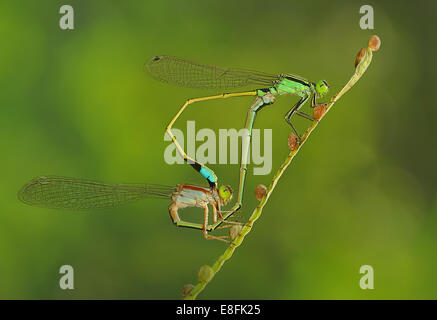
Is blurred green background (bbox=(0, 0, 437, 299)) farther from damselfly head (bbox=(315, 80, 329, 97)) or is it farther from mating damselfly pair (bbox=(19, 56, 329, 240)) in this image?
damselfly head (bbox=(315, 80, 329, 97))

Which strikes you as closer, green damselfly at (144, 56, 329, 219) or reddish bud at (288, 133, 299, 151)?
reddish bud at (288, 133, 299, 151)

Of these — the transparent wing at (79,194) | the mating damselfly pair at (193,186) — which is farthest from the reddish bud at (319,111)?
the transparent wing at (79,194)

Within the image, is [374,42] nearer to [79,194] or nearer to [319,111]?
[319,111]

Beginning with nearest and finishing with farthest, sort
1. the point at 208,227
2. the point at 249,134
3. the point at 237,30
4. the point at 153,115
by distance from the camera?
the point at 208,227
the point at 249,134
the point at 153,115
the point at 237,30

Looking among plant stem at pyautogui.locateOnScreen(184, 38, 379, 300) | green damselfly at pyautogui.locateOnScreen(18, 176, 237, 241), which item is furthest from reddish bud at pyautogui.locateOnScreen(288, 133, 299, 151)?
green damselfly at pyautogui.locateOnScreen(18, 176, 237, 241)

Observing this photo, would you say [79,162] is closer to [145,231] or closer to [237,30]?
[145,231]

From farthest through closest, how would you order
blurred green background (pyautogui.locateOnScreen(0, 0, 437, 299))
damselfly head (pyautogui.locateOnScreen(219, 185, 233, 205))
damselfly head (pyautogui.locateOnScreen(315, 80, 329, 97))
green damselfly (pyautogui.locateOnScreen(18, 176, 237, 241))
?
blurred green background (pyautogui.locateOnScreen(0, 0, 437, 299)), green damselfly (pyautogui.locateOnScreen(18, 176, 237, 241)), damselfly head (pyautogui.locateOnScreen(315, 80, 329, 97)), damselfly head (pyautogui.locateOnScreen(219, 185, 233, 205))

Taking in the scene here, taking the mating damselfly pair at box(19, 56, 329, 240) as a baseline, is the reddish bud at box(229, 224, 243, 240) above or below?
below

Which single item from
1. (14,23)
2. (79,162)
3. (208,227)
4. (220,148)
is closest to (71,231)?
(79,162)
